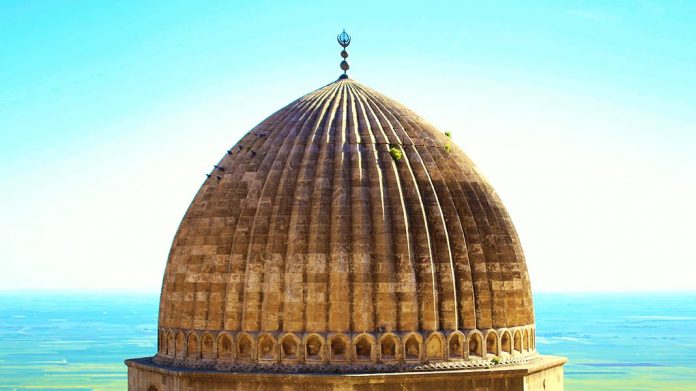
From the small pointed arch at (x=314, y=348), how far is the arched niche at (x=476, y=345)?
2.48 metres

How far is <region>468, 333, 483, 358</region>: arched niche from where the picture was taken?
55.7 ft

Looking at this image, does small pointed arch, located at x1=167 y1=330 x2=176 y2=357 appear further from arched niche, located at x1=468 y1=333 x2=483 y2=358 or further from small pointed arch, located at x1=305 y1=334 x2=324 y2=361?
arched niche, located at x1=468 y1=333 x2=483 y2=358

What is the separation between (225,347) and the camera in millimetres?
16906

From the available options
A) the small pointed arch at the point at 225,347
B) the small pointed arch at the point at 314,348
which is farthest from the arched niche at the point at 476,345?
the small pointed arch at the point at 225,347

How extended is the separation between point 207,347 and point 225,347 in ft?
1.18

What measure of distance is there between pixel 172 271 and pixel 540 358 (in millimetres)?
6599

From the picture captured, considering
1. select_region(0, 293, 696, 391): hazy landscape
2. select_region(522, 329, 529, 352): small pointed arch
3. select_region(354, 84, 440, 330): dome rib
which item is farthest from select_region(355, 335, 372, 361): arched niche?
select_region(0, 293, 696, 391): hazy landscape

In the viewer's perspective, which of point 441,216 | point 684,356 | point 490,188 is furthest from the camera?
point 684,356

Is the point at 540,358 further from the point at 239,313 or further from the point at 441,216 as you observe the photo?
the point at 239,313

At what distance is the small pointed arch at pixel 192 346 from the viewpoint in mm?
17219

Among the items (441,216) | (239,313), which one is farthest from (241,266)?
(441,216)

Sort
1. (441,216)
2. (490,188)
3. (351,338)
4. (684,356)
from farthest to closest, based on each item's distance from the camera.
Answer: (684,356) → (490,188) → (441,216) → (351,338)

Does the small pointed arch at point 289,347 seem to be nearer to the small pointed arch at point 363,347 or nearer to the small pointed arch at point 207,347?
the small pointed arch at point 363,347

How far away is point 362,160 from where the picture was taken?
17828 mm
